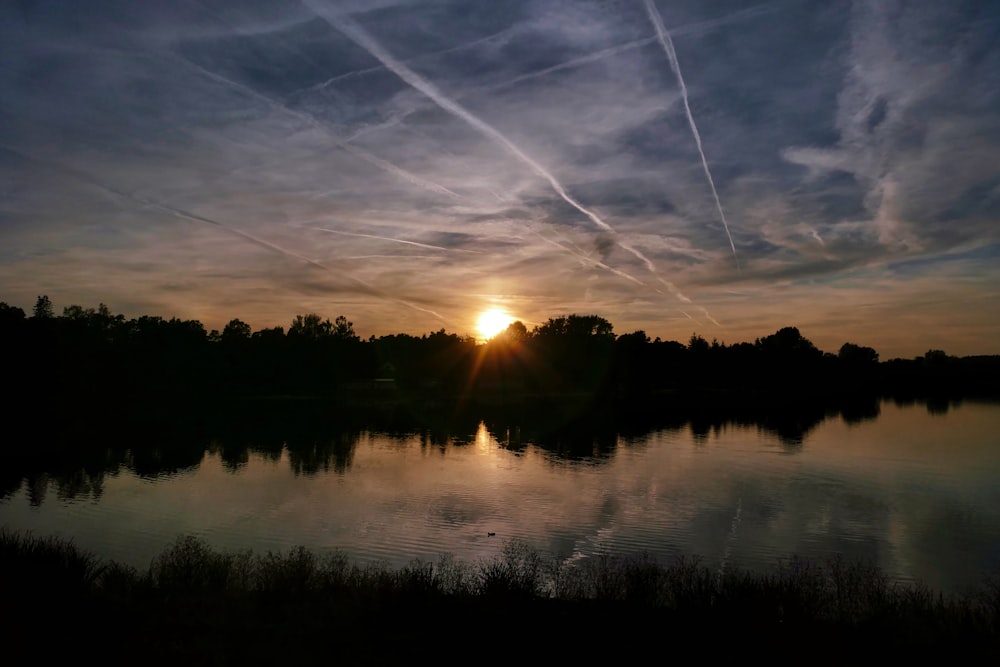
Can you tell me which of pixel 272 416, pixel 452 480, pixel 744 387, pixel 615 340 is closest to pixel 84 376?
pixel 272 416

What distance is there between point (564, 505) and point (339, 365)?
117539mm

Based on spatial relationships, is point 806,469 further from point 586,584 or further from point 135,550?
point 135,550

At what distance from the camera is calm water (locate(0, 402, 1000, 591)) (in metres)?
27.0

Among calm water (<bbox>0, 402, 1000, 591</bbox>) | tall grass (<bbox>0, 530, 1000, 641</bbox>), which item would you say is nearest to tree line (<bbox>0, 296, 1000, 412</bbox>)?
calm water (<bbox>0, 402, 1000, 591</bbox>)

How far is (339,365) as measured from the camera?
147 metres

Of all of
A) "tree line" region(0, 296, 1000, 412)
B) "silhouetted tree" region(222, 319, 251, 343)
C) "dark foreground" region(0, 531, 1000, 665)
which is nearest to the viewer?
"dark foreground" region(0, 531, 1000, 665)

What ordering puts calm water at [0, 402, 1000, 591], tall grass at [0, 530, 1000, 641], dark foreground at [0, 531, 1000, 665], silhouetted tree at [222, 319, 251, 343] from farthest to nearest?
silhouetted tree at [222, 319, 251, 343] < calm water at [0, 402, 1000, 591] < tall grass at [0, 530, 1000, 641] < dark foreground at [0, 531, 1000, 665]

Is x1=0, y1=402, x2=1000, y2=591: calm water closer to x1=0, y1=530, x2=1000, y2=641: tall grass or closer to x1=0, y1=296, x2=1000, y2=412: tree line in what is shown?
x1=0, y1=530, x2=1000, y2=641: tall grass

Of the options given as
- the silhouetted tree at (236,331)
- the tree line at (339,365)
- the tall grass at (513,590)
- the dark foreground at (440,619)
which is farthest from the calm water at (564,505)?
the silhouetted tree at (236,331)

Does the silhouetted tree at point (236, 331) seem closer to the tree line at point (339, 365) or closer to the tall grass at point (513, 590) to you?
the tree line at point (339, 365)

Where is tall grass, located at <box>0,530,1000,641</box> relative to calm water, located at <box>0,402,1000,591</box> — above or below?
above

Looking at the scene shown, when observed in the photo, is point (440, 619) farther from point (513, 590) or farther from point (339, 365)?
point (339, 365)

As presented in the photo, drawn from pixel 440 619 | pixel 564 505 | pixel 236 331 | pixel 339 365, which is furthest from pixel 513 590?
pixel 236 331

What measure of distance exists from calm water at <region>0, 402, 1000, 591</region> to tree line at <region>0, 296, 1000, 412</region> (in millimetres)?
53774
